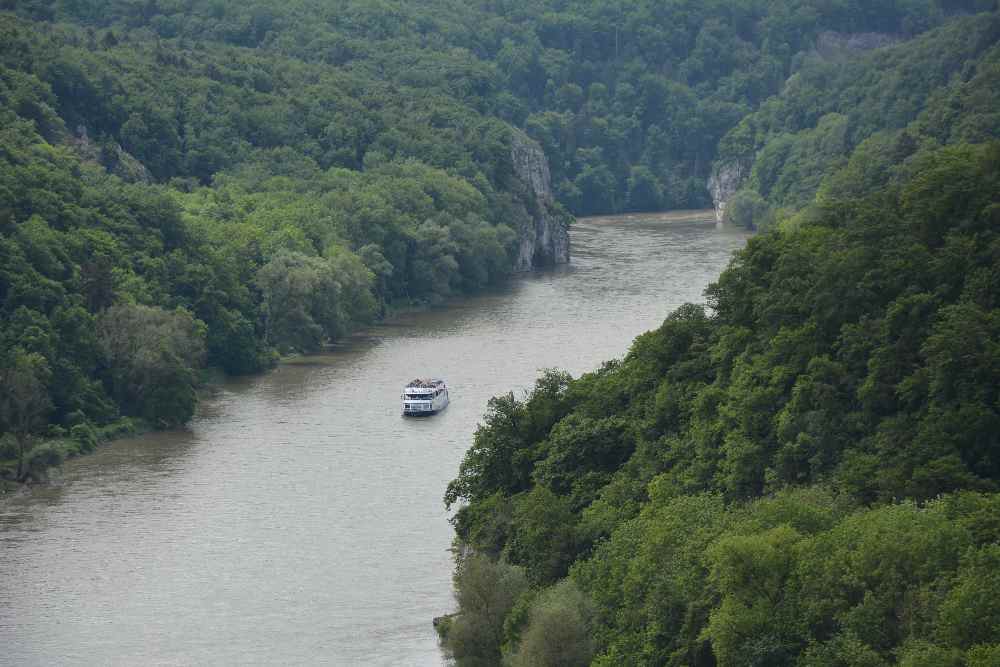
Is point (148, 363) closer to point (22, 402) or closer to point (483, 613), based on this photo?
point (22, 402)

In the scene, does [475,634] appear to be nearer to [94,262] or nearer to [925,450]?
[925,450]

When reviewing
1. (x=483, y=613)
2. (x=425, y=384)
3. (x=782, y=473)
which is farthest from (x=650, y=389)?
(x=425, y=384)

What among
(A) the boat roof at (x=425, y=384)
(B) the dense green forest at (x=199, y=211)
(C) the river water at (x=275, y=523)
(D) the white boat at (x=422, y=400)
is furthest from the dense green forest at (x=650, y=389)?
(A) the boat roof at (x=425, y=384)

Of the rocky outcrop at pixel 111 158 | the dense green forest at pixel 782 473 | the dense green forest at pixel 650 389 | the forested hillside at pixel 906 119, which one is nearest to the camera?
the dense green forest at pixel 782 473

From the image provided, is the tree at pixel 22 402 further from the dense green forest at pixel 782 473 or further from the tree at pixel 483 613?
the tree at pixel 483 613

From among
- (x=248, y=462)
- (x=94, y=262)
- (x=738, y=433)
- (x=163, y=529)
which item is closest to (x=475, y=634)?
(x=738, y=433)

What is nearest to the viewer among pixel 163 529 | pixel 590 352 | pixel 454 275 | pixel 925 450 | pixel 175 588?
pixel 925 450
